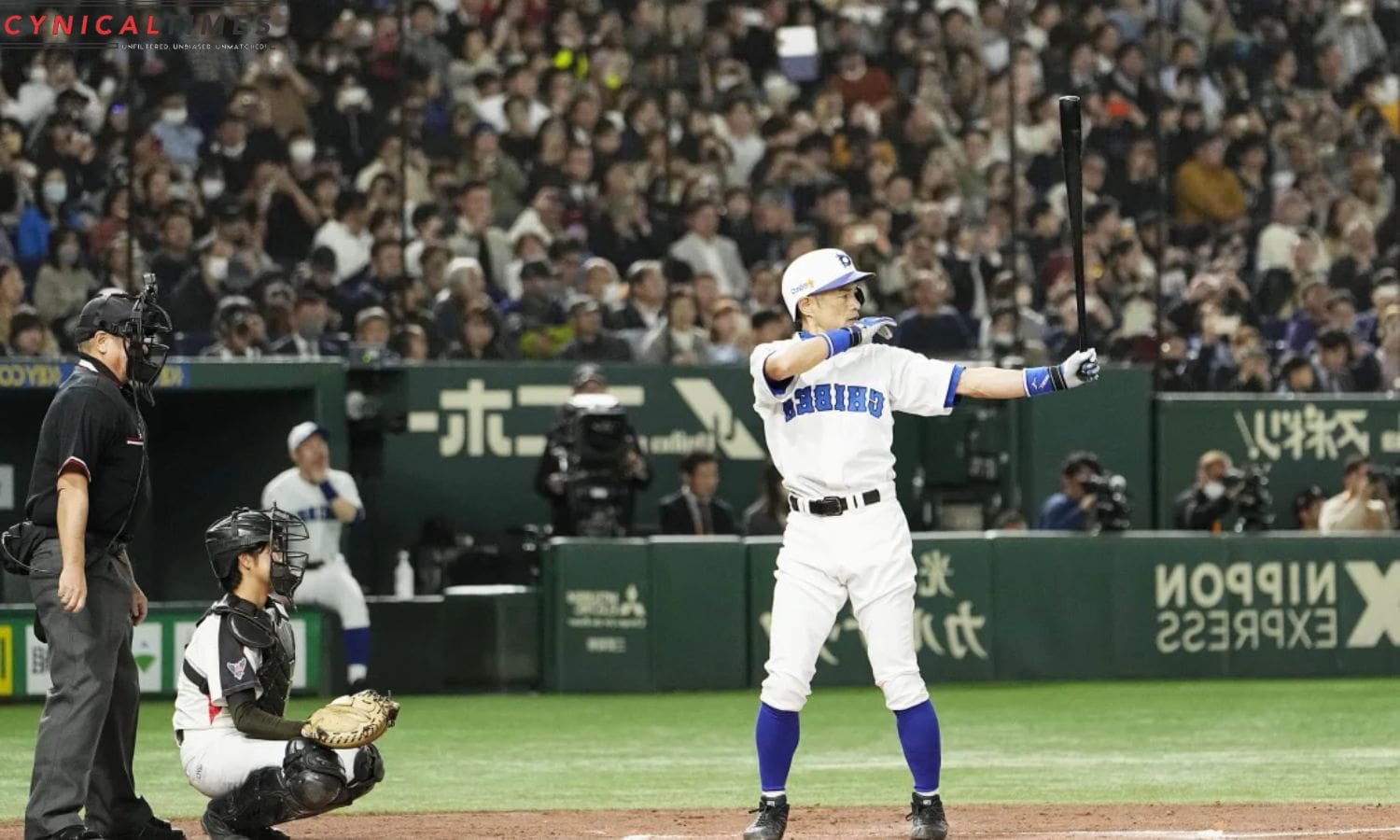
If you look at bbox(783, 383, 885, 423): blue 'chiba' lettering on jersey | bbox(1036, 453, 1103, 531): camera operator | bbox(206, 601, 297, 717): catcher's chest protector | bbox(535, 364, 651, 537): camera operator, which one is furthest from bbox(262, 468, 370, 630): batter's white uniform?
bbox(783, 383, 885, 423): blue 'chiba' lettering on jersey

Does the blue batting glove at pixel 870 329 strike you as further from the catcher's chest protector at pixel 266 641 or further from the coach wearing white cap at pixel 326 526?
the coach wearing white cap at pixel 326 526

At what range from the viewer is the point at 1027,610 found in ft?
45.0

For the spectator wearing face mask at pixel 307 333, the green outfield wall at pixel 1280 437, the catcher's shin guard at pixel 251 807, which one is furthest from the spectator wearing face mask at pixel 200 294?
the catcher's shin guard at pixel 251 807

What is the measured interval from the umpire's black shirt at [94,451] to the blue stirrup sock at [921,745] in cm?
237

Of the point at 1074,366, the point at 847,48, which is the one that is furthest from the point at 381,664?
the point at 1074,366

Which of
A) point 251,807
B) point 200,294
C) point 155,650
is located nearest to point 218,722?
point 251,807

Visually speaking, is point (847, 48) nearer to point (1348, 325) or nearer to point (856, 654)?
point (1348, 325)

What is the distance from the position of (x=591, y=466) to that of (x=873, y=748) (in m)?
3.60

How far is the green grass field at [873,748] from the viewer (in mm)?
8258

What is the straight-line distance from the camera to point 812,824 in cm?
709

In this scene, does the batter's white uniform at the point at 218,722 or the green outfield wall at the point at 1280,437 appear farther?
the green outfield wall at the point at 1280,437

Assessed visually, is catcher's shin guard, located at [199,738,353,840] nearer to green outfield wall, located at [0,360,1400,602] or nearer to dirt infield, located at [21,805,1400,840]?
dirt infield, located at [21,805,1400,840]

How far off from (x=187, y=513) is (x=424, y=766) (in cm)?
551

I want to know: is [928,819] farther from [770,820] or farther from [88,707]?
[88,707]
